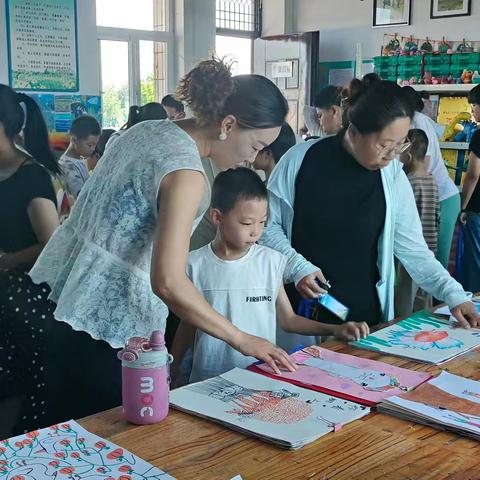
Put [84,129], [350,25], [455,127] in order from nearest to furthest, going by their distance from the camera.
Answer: [84,129] → [455,127] → [350,25]

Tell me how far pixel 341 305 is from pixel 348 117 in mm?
536

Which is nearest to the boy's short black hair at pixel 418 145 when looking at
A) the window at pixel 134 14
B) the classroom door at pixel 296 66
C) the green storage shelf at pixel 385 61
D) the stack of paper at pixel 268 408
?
the green storage shelf at pixel 385 61

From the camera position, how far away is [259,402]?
49.9 inches

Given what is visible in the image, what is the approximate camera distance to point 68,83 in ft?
16.1

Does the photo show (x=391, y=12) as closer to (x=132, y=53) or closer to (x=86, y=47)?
(x=132, y=53)

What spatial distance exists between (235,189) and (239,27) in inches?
252

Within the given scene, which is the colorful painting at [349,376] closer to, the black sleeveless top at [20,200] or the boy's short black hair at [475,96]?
the black sleeveless top at [20,200]

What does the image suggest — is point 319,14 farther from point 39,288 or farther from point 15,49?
point 39,288

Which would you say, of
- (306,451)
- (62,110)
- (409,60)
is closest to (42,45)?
(62,110)

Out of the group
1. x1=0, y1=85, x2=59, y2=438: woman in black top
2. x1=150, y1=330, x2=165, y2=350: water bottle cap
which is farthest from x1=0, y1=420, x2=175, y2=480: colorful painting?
x1=0, y1=85, x2=59, y2=438: woman in black top

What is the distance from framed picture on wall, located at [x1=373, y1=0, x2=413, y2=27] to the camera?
6.46 meters

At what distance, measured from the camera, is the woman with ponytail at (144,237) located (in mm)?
1278

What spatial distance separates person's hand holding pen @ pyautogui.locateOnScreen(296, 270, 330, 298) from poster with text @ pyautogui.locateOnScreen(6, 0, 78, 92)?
3583 mm

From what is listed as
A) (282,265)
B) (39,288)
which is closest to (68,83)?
(39,288)
